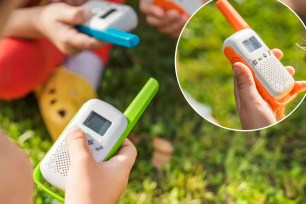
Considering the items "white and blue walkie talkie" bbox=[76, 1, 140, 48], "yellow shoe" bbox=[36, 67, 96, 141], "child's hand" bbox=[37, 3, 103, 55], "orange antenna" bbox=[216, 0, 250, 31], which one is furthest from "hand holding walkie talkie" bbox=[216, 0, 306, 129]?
"yellow shoe" bbox=[36, 67, 96, 141]

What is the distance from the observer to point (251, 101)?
→ 1.09 metres

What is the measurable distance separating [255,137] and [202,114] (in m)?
0.14

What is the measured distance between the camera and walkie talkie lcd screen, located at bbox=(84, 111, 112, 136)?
1065 millimetres

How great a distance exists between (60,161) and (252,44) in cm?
35

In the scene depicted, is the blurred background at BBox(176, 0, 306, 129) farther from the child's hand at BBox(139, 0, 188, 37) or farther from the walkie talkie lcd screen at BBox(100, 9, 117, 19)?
the walkie talkie lcd screen at BBox(100, 9, 117, 19)

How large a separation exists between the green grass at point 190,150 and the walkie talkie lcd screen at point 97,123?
11.8 inches

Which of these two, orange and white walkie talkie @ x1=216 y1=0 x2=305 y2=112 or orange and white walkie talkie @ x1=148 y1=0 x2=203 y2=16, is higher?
orange and white walkie talkie @ x1=216 y1=0 x2=305 y2=112

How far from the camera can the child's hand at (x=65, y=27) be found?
4.65ft

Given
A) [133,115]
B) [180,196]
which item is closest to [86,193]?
[133,115]

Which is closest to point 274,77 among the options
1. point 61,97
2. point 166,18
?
point 166,18

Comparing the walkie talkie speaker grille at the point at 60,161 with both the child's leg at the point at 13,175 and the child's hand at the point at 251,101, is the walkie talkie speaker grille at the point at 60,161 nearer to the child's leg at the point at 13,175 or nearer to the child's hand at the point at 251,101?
the child's leg at the point at 13,175

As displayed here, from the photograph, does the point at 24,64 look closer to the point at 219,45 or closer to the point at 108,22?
the point at 108,22

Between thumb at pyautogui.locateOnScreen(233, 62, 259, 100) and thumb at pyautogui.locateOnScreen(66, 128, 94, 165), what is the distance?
0.25 metres

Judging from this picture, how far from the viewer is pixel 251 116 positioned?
3.82 ft
